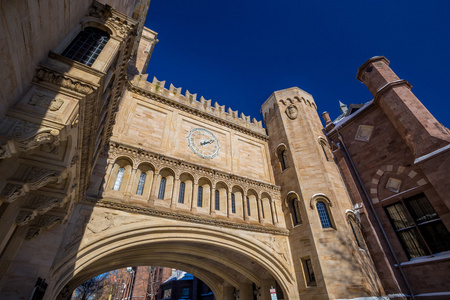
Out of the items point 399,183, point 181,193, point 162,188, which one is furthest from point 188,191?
point 399,183

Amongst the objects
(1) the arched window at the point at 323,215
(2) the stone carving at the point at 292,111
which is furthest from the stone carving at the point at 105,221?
(2) the stone carving at the point at 292,111

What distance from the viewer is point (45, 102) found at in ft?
14.1

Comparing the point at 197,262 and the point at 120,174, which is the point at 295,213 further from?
the point at 120,174

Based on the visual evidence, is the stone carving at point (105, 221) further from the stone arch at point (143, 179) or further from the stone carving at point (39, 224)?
the stone carving at point (39, 224)

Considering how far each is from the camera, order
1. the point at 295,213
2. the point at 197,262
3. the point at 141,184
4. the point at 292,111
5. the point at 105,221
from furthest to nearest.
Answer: the point at 292,111 → the point at 197,262 → the point at 295,213 → the point at 141,184 → the point at 105,221

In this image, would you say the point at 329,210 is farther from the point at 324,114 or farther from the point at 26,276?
the point at 26,276

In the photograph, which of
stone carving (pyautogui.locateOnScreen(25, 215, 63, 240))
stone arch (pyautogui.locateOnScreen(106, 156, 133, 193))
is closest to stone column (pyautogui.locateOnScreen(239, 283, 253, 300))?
stone arch (pyautogui.locateOnScreen(106, 156, 133, 193))

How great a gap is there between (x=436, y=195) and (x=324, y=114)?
29.5ft

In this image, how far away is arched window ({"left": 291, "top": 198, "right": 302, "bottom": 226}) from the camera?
1303cm

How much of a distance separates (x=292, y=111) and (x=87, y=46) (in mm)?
14004

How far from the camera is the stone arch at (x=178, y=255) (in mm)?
7629

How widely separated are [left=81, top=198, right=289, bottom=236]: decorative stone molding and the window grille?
225 inches

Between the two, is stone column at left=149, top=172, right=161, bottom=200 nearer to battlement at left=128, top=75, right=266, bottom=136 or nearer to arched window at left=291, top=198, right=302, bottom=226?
battlement at left=128, top=75, right=266, bottom=136

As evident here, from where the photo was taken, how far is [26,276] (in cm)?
608
